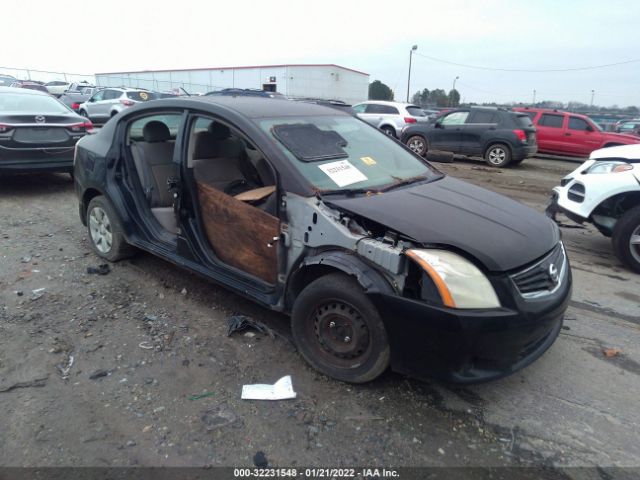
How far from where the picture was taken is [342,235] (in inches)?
103

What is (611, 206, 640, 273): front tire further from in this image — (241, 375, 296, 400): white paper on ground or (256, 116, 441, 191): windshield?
(241, 375, 296, 400): white paper on ground

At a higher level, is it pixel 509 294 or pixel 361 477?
pixel 509 294

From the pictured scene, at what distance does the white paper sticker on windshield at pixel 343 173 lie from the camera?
300cm

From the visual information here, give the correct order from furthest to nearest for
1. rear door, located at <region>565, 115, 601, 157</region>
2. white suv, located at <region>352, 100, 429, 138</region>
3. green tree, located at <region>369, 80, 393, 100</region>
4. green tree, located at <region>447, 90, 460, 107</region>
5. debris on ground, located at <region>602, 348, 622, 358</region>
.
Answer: green tree, located at <region>369, 80, 393, 100</region> → green tree, located at <region>447, 90, 460, 107</region> → white suv, located at <region>352, 100, 429, 138</region> → rear door, located at <region>565, 115, 601, 157</region> → debris on ground, located at <region>602, 348, 622, 358</region>

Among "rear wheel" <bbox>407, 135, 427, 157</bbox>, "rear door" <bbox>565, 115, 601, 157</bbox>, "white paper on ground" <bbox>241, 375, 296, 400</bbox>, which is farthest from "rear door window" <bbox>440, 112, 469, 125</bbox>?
"white paper on ground" <bbox>241, 375, 296, 400</bbox>

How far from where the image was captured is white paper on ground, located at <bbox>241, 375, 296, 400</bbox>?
2.66 meters

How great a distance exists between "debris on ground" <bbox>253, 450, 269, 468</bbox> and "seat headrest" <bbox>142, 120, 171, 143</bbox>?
2.97 metres

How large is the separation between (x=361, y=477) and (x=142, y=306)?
2331 millimetres

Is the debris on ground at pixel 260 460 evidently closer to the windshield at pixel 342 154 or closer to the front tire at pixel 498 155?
the windshield at pixel 342 154

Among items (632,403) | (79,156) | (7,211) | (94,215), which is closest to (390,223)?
(632,403)

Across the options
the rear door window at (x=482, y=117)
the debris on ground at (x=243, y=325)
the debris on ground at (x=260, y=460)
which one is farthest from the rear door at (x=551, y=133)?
the debris on ground at (x=260, y=460)

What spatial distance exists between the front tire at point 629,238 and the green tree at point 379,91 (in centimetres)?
5479

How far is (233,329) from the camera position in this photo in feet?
10.8

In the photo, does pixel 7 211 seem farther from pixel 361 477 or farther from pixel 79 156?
pixel 361 477
